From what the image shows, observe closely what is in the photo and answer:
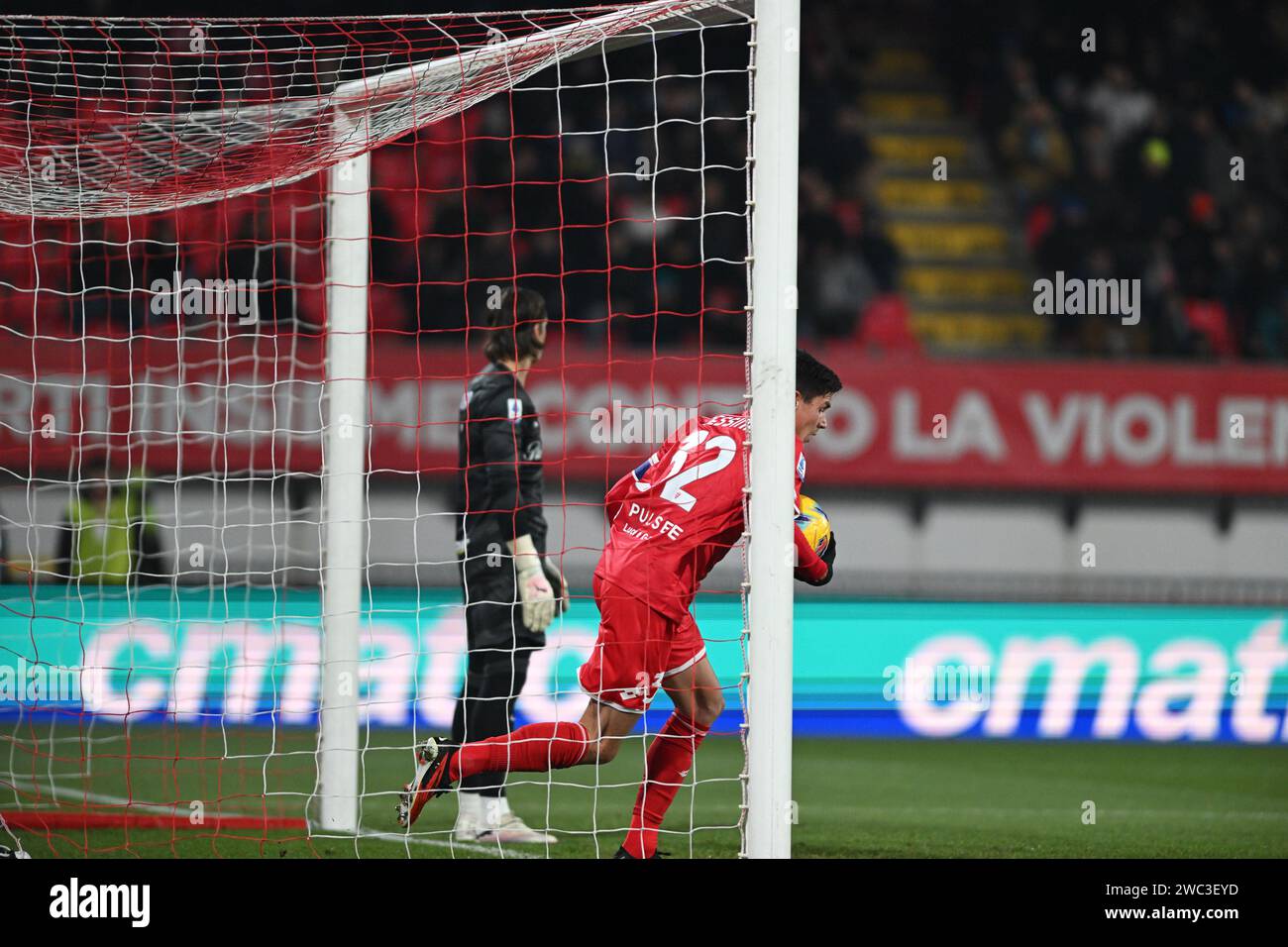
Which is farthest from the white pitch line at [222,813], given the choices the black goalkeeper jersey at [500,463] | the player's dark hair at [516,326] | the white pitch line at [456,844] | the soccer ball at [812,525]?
the player's dark hair at [516,326]

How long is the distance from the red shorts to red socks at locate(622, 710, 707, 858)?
0.67ft

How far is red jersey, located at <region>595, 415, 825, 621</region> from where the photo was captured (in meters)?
4.42

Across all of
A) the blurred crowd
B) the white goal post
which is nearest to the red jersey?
the white goal post

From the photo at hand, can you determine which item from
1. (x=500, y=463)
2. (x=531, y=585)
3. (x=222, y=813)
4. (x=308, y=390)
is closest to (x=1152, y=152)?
(x=308, y=390)

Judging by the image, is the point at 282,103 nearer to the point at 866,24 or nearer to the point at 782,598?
the point at 782,598

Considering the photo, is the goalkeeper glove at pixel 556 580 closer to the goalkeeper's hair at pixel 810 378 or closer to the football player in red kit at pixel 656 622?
the football player in red kit at pixel 656 622

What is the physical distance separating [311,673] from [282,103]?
3281 millimetres

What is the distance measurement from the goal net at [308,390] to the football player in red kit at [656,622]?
0.60ft

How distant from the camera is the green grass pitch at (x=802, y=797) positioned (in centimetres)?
517

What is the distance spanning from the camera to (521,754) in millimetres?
4496


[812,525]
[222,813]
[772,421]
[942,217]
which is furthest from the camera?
[942,217]

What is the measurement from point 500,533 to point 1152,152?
9896mm

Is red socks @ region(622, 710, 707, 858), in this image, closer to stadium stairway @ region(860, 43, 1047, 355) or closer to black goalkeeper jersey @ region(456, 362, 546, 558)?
black goalkeeper jersey @ region(456, 362, 546, 558)

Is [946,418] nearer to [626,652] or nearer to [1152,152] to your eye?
[1152,152]
